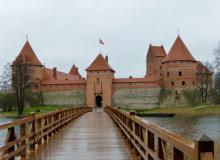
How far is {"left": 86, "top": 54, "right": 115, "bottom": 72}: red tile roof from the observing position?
6760 cm

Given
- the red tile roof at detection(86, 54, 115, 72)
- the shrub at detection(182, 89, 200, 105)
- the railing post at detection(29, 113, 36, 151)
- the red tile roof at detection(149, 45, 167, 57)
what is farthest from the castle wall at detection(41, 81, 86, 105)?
the railing post at detection(29, 113, 36, 151)

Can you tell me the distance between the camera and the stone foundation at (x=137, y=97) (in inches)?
2594

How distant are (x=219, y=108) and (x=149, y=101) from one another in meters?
23.5

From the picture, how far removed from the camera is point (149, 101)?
66.5m

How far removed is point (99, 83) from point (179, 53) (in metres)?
13.8

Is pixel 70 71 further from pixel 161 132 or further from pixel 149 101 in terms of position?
pixel 161 132

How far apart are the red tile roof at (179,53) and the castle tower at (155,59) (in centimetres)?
1690

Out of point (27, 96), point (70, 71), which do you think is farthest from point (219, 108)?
point (70, 71)

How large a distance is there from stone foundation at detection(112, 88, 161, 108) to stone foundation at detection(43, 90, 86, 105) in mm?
5801

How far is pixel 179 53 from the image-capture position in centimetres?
6556

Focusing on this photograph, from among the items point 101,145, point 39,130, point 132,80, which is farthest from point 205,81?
point 39,130

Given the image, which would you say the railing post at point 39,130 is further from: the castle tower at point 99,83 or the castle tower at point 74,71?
the castle tower at point 74,71

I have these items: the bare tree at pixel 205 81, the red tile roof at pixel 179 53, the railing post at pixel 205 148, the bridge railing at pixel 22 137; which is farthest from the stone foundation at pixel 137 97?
the railing post at pixel 205 148

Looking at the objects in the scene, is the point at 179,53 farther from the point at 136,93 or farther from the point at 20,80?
the point at 20,80
